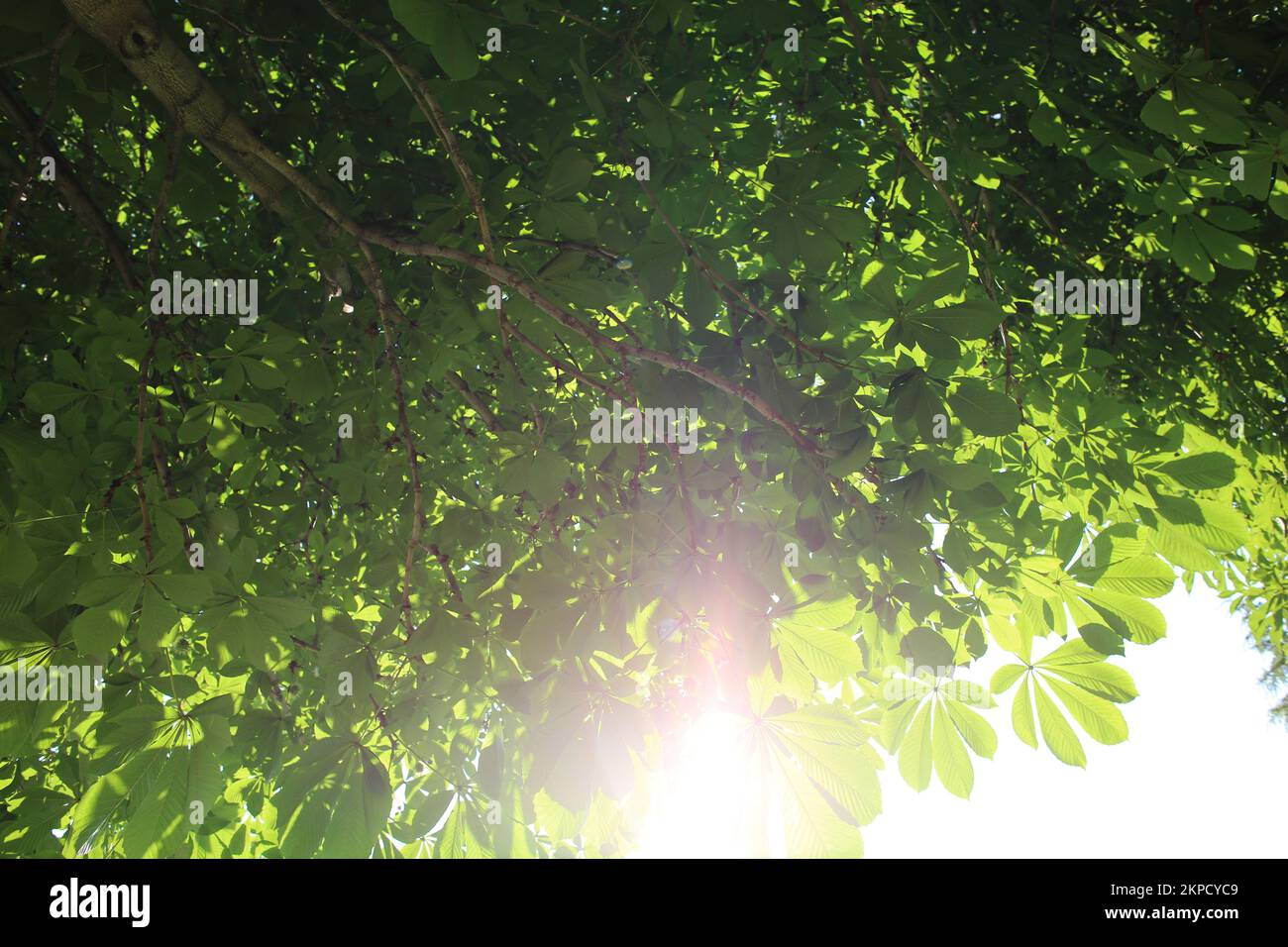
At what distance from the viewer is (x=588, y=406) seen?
187 cm

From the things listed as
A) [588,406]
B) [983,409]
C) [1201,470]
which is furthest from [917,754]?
[588,406]

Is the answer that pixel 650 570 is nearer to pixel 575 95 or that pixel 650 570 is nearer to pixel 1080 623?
pixel 1080 623

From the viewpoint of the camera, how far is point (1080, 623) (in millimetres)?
1282
